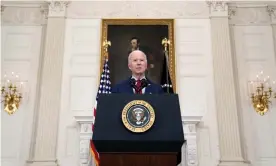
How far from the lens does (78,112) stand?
23.2ft

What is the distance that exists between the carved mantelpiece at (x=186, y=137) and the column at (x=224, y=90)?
568mm

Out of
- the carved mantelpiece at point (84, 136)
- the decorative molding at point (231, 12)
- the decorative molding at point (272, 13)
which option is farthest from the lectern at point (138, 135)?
the decorative molding at point (272, 13)

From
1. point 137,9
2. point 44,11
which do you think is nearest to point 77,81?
point 44,11

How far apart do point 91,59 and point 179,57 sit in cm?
190

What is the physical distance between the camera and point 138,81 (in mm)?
3527

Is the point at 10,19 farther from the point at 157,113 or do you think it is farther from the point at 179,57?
the point at 157,113

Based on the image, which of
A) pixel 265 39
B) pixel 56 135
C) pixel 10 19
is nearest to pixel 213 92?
pixel 265 39

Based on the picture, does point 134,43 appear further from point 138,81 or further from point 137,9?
point 138,81

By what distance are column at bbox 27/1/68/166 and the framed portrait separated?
0.98m

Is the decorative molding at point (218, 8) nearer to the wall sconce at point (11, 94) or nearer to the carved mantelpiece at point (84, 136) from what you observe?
the carved mantelpiece at point (84, 136)

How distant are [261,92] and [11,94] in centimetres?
519

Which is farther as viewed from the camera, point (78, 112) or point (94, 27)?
point (94, 27)

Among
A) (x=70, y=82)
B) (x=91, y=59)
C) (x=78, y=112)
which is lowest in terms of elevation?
(x=78, y=112)

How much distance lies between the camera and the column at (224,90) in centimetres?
677
